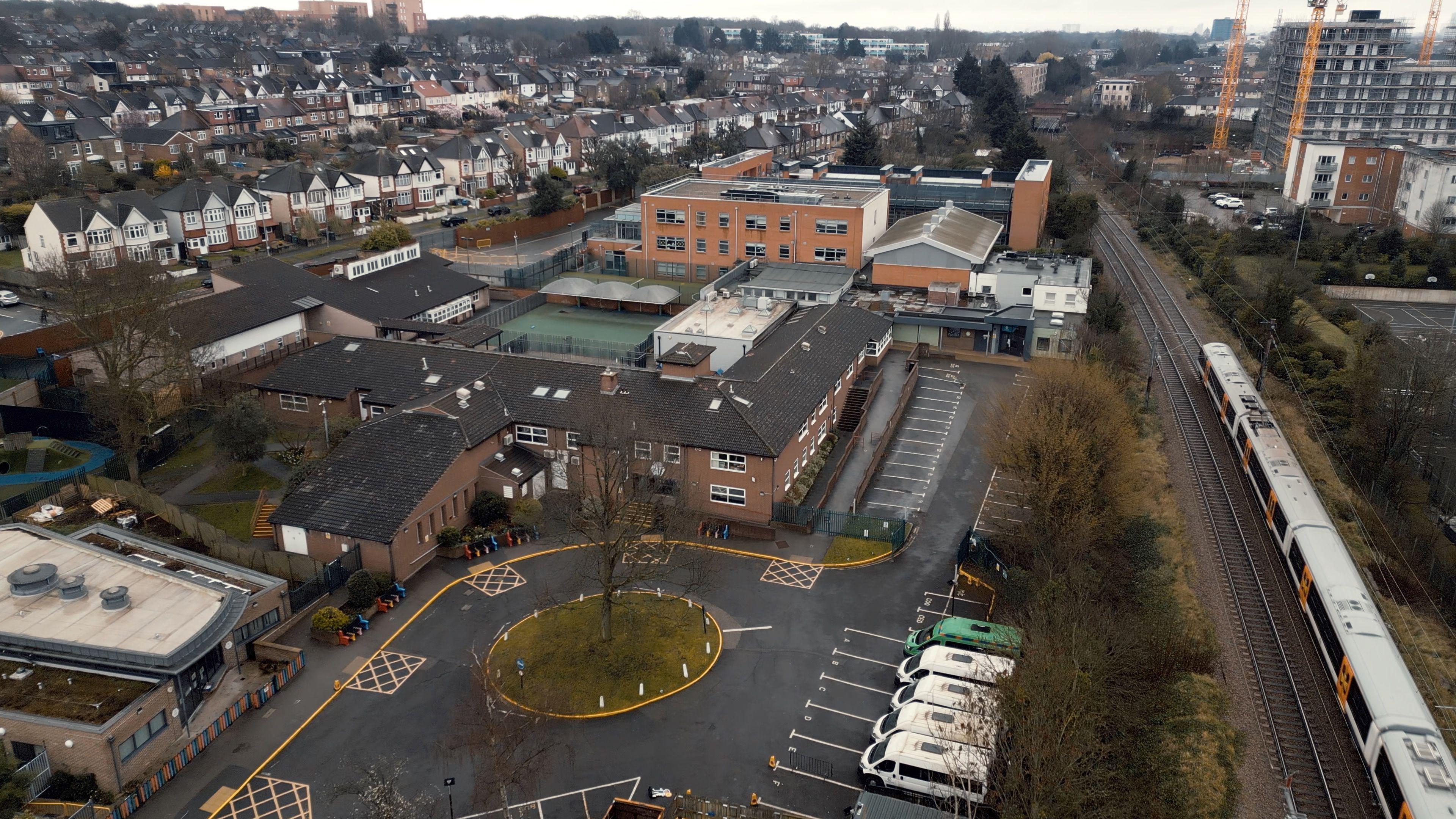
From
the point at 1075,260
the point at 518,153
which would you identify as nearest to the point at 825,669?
the point at 1075,260

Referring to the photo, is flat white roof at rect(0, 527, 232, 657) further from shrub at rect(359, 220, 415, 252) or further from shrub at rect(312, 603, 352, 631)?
shrub at rect(359, 220, 415, 252)

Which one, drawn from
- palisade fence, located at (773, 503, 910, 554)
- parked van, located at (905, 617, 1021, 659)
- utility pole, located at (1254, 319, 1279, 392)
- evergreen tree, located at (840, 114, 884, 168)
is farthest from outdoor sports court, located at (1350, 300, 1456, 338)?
parked van, located at (905, 617, 1021, 659)

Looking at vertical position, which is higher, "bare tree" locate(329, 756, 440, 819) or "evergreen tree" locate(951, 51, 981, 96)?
"evergreen tree" locate(951, 51, 981, 96)

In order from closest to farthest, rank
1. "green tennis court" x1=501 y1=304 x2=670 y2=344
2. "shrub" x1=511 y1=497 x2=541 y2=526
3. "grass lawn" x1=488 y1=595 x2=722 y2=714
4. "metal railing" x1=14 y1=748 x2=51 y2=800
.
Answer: "metal railing" x1=14 y1=748 x2=51 y2=800 < "grass lawn" x1=488 y1=595 x2=722 y2=714 < "shrub" x1=511 y1=497 x2=541 y2=526 < "green tennis court" x1=501 y1=304 x2=670 y2=344

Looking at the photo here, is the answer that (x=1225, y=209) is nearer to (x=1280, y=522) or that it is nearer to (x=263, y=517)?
(x=1280, y=522)

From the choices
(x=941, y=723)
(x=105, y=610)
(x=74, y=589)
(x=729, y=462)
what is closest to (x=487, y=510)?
(x=729, y=462)

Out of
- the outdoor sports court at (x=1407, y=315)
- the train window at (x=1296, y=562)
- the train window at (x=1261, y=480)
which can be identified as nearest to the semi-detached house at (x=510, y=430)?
the train window at (x=1261, y=480)

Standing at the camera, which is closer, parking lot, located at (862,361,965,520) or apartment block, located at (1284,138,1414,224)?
parking lot, located at (862,361,965,520)
